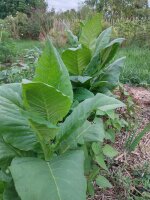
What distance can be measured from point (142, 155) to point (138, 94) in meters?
1.45

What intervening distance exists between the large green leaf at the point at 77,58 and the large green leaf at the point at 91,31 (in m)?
0.14

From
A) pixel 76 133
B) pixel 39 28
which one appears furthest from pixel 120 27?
pixel 76 133

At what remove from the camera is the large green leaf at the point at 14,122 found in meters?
1.32

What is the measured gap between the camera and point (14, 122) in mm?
1343

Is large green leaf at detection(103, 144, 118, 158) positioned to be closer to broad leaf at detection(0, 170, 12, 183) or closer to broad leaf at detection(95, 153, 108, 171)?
broad leaf at detection(95, 153, 108, 171)

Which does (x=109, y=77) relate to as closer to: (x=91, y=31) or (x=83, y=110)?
(x=91, y=31)

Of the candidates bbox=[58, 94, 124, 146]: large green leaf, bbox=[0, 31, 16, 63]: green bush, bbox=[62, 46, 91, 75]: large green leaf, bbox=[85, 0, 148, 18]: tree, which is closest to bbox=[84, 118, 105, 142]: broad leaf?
bbox=[58, 94, 124, 146]: large green leaf

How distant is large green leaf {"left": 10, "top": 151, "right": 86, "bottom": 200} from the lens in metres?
1.17

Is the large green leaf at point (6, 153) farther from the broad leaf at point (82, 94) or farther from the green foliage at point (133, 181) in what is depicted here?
the green foliage at point (133, 181)

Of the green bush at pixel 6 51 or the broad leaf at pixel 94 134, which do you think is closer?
the broad leaf at pixel 94 134

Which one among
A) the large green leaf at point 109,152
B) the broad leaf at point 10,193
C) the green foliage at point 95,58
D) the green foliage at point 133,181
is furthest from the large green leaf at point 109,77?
the broad leaf at point 10,193

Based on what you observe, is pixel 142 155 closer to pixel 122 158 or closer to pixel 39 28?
pixel 122 158

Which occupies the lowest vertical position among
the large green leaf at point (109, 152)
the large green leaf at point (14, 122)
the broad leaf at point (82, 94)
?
the large green leaf at point (109, 152)

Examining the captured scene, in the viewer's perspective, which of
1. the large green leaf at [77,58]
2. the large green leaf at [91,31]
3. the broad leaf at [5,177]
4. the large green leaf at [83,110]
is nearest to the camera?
the large green leaf at [83,110]
